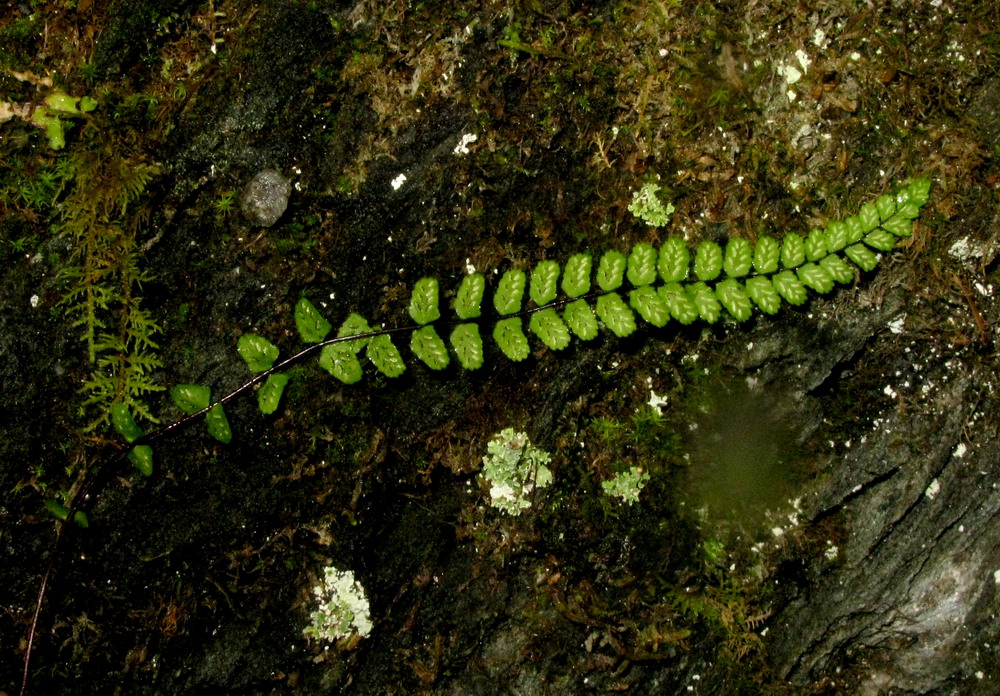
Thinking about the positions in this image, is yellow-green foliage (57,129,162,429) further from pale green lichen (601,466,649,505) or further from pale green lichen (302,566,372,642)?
pale green lichen (601,466,649,505)

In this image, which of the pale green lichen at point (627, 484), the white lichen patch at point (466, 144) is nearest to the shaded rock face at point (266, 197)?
the white lichen patch at point (466, 144)

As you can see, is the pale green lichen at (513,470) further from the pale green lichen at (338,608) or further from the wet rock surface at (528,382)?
the pale green lichen at (338,608)

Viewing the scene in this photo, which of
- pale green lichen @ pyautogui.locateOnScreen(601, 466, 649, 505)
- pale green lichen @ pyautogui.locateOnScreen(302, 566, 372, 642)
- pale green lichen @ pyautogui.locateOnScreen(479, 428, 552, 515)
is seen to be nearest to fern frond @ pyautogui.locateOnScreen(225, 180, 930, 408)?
pale green lichen @ pyautogui.locateOnScreen(479, 428, 552, 515)

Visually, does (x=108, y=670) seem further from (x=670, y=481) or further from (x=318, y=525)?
(x=670, y=481)

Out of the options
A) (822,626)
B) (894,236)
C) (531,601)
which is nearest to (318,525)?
(531,601)

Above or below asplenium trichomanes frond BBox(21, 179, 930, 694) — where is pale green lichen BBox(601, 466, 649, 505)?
below

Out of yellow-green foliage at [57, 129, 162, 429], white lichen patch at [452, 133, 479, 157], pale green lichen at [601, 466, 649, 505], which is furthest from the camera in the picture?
pale green lichen at [601, 466, 649, 505]
